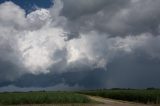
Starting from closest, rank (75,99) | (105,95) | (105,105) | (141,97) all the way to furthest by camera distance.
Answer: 1. (105,105)
2. (75,99)
3. (141,97)
4. (105,95)

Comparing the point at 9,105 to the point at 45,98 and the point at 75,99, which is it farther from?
the point at 75,99

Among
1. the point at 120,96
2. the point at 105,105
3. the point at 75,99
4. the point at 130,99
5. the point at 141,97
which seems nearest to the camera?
the point at 105,105

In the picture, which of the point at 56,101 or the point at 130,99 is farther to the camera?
the point at 130,99

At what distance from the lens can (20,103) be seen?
5631 cm

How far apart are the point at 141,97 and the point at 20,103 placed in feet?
69.9

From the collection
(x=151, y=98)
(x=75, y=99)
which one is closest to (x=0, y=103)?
(x=75, y=99)

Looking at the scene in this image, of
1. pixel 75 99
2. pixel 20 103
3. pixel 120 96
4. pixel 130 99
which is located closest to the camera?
pixel 20 103

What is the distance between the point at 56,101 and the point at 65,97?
2.19m

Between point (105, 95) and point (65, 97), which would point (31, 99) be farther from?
point (105, 95)

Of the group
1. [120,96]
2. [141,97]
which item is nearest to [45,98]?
[141,97]

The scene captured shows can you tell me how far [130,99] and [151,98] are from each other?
8829mm

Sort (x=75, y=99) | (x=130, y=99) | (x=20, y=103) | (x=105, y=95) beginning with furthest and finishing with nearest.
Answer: (x=105, y=95) < (x=130, y=99) < (x=75, y=99) < (x=20, y=103)

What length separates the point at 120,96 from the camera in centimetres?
7662

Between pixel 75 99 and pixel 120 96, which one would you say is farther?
pixel 120 96
